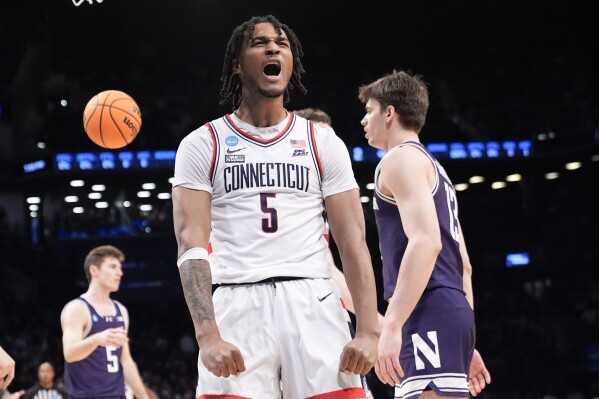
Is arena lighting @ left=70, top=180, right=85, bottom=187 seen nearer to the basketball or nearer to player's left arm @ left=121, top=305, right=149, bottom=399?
the basketball

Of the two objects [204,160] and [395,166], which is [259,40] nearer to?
[204,160]

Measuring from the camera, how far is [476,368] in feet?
13.6

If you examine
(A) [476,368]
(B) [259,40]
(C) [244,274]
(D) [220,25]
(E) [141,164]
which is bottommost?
(A) [476,368]

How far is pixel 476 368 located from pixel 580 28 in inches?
780

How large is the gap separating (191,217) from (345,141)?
17.0 meters

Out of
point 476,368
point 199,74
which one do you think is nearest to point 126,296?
point 199,74

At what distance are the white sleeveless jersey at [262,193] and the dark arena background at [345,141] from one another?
15.1 m

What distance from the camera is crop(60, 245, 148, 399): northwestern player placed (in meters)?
7.35

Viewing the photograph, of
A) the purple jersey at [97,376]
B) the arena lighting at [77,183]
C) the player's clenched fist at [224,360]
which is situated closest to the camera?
the player's clenched fist at [224,360]

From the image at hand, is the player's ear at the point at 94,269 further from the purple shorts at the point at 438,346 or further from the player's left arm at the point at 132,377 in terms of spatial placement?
the purple shorts at the point at 438,346

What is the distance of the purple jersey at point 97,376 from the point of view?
741 cm

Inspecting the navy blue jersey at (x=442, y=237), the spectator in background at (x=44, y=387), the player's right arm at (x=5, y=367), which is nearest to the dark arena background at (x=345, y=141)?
the spectator in background at (x=44, y=387)

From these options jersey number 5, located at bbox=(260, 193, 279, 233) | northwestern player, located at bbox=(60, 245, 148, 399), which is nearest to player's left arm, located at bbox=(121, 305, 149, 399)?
northwestern player, located at bbox=(60, 245, 148, 399)

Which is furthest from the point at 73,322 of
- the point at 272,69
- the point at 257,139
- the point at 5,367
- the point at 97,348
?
the point at 272,69
